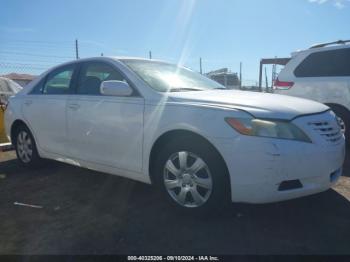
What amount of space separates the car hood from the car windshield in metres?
0.29

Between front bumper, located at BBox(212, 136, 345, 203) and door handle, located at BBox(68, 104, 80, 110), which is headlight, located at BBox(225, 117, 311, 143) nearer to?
front bumper, located at BBox(212, 136, 345, 203)

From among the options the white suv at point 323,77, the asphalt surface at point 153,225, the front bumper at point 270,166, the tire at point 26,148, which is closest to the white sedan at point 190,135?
the front bumper at point 270,166

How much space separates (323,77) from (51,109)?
458 cm

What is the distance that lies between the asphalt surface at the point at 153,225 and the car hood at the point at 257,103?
0.99 metres

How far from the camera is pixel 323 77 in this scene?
21.2 feet

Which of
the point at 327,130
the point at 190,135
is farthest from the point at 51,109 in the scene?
the point at 327,130

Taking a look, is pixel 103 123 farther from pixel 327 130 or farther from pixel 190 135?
pixel 327 130

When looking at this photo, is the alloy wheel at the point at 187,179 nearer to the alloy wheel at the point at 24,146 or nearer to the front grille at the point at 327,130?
the front grille at the point at 327,130

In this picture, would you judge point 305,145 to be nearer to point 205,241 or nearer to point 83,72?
point 205,241

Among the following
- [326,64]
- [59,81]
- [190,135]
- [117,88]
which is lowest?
[190,135]

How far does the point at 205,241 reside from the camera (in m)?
2.98

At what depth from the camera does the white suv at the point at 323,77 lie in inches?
246

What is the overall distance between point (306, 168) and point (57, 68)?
3.58 m

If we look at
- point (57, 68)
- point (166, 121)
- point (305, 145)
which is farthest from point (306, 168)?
point (57, 68)
